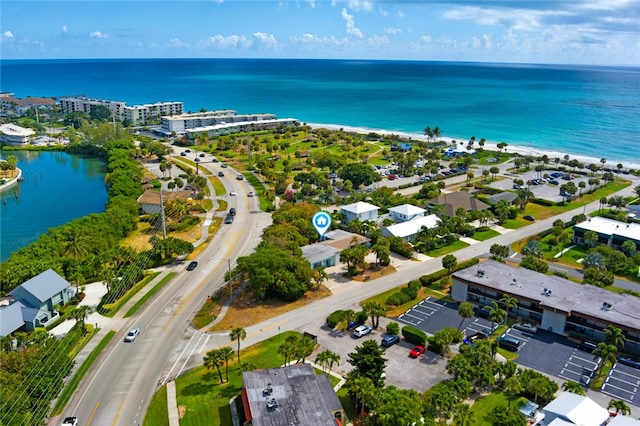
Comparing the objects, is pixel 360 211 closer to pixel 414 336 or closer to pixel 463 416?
pixel 414 336

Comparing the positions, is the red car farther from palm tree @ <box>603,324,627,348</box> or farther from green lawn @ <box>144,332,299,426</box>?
palm tree @ <box>603,324,627,348</box>

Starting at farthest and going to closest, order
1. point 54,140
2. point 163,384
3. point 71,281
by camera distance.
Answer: point 54,140 → point 71,281 → point 163,384

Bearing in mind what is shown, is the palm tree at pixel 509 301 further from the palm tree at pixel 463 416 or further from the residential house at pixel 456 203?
the residential house at pixel 456 203

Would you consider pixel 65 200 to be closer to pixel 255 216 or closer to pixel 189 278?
pixel 255 216

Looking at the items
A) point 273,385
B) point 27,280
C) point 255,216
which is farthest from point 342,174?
point 273,385

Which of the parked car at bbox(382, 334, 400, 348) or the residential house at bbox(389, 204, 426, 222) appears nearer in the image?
the parked car at bbox(382, 334, 400, 348)

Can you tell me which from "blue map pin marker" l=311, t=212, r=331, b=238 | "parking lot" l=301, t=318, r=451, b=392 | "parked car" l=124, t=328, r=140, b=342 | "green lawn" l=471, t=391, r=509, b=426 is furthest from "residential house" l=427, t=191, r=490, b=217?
"parked car" l=124, t=328, r=140, b=342
